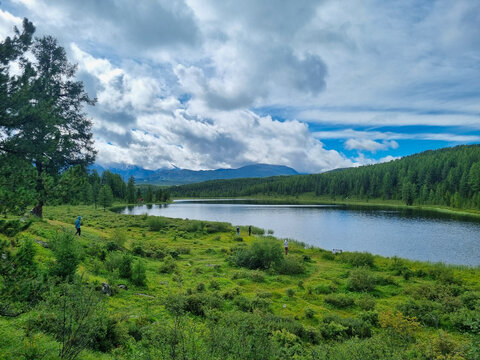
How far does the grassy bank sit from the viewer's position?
7.43 m

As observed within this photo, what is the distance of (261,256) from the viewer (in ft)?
85.2

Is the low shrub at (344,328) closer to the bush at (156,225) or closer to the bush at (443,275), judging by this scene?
the bush at (443,275)

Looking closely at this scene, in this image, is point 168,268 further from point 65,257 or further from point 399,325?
point 399,325

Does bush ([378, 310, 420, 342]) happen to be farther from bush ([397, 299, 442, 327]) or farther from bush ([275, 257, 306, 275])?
bush ([275, 257, 306, 275])

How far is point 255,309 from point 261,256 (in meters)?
12.8

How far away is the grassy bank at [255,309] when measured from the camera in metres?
7.43

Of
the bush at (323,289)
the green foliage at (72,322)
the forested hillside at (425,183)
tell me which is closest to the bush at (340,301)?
the bush at (323,289)

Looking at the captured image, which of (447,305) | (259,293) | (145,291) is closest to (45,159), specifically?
(145,291)

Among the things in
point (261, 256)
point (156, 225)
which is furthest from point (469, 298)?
point (156, 225)

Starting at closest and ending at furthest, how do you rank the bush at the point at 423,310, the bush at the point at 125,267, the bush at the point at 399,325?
1. the bush at the point at 399,325
2. the bush at the point at 423,310
3. the bush at the point at 125,267

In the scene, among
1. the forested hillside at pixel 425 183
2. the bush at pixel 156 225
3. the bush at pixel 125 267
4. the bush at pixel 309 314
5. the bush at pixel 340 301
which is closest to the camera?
the bush at pixel 309 314

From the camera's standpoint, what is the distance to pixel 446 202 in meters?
116

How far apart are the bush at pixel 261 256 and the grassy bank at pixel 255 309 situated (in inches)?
4.0

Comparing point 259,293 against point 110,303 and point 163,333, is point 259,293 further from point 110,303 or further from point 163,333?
point 163,333
